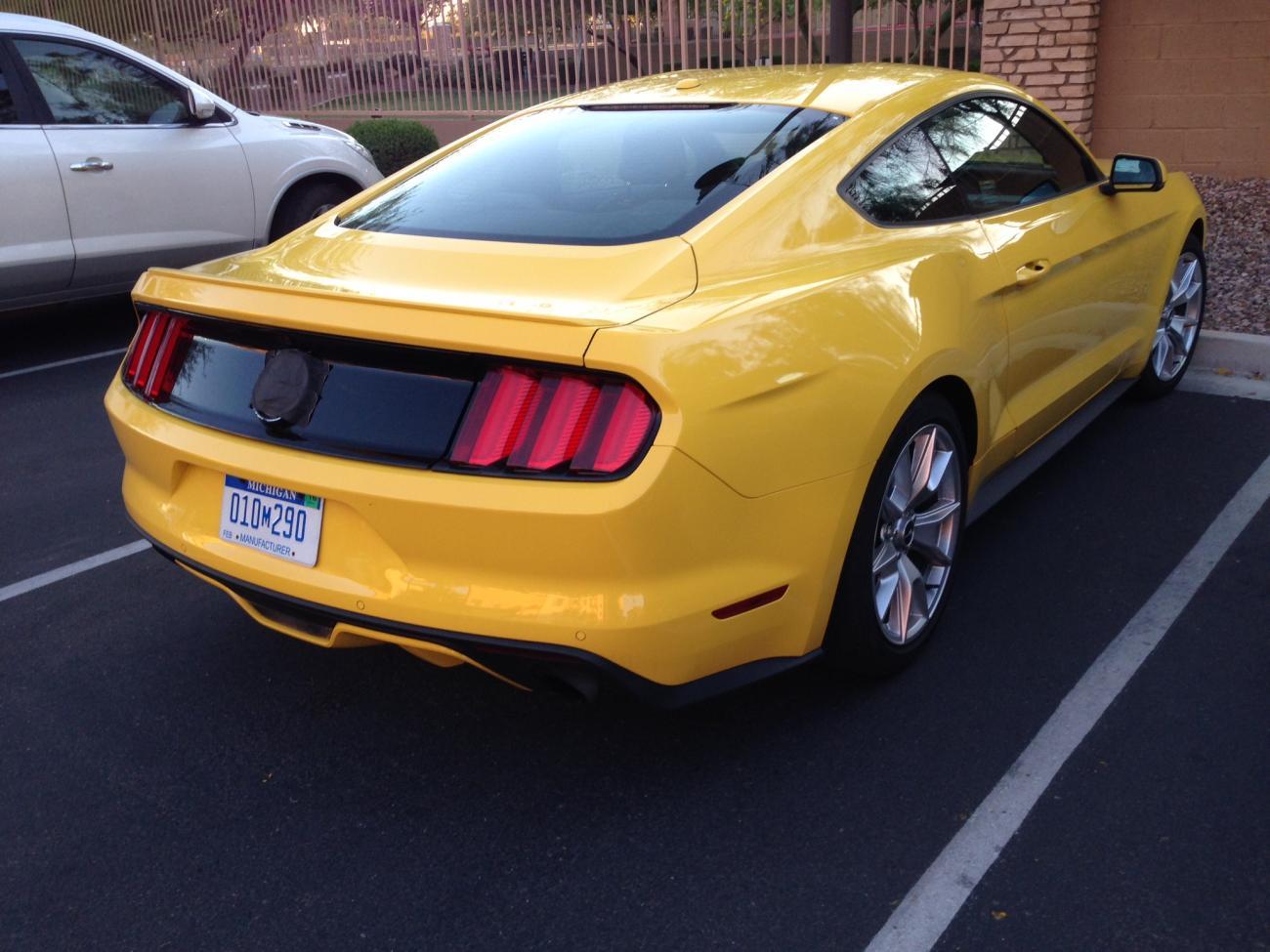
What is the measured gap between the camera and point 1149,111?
10.1 m

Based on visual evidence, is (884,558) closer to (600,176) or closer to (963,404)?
(963,404)

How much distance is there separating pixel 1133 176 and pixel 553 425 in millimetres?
3061

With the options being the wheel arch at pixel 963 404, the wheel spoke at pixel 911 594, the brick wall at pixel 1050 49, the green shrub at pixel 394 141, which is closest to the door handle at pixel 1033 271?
the wheel arch at pixel 963 404

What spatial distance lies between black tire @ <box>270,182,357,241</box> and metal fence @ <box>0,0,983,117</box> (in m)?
3.79

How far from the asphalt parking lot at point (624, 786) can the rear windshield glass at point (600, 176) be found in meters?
1.28

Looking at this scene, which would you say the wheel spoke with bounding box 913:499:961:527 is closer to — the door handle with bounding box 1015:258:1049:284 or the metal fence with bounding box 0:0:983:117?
the door handle with bounding box 1015:258:1049:284

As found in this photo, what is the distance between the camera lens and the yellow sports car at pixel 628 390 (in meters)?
2.61

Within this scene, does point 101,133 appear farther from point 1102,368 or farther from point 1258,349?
point 1258,349

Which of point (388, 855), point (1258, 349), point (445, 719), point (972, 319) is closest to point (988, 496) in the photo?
point (972, 319)

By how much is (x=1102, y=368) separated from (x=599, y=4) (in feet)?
33.7

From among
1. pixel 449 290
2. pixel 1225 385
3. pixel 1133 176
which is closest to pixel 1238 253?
pixel 1225 385

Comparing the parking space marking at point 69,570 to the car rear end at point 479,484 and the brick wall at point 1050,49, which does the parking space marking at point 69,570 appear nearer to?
the car rear end at point 479,484

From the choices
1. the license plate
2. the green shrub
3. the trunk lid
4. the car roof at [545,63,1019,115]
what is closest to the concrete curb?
the car roof at [545,63,1019,115]

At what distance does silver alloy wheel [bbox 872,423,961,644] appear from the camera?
3.30m
